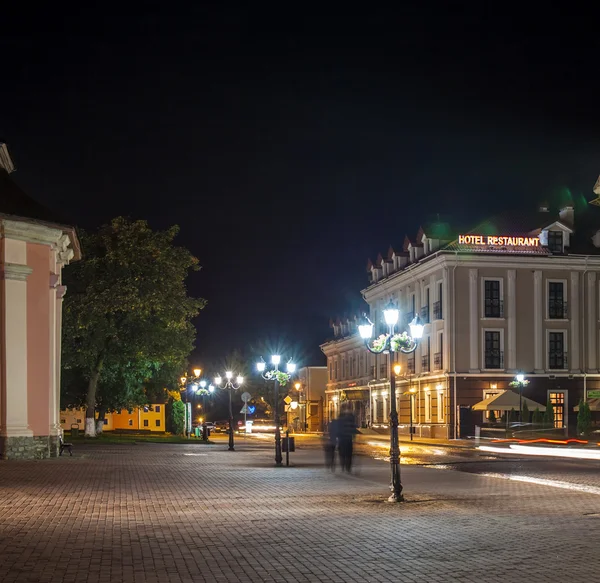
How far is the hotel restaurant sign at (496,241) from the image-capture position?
204 ft

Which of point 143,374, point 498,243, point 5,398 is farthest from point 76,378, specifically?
point 498,243

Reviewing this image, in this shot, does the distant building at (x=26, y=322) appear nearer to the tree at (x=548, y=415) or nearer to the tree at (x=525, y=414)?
the tree at (x=525, y=414)

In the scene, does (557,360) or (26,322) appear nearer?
(26,322)

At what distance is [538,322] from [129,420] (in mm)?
36378

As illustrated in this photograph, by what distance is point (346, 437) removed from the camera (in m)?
25.9

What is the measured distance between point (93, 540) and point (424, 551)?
14.2 ft

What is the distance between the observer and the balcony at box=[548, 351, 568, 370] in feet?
211

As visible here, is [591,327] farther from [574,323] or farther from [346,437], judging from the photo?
[346,437]

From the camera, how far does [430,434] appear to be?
64562mm

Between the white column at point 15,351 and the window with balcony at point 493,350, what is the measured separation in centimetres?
3863

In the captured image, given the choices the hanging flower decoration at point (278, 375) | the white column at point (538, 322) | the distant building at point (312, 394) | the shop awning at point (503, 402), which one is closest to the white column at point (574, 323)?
the white column at point (538, 322)

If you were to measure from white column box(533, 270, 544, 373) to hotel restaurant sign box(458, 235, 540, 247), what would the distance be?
83.6 inches

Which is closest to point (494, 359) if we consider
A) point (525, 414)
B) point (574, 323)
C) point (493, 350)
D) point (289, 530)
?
point (493, 350)

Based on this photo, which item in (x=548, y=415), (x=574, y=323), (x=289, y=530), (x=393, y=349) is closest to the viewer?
(x=289, y=530)
